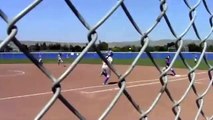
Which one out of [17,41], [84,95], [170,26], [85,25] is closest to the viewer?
[17,41]

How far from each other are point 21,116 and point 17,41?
849 cm

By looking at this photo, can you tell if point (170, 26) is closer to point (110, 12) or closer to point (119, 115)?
point (110, 12)

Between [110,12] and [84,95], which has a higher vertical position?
[110,12]

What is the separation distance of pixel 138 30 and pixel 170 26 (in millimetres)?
224

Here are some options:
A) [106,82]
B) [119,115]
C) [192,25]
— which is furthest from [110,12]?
[106,82]

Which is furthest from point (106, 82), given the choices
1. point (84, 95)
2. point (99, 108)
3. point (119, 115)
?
point (119, 115)

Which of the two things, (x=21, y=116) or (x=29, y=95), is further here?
(x=29, y=95)

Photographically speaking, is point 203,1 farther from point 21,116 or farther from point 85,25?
point 21,116

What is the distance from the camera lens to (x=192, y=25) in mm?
1657

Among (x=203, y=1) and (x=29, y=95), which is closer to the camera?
(x=203, y=1)

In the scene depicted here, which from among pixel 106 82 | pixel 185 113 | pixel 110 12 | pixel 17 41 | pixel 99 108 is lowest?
pixel 106 82

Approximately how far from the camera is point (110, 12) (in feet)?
3.79

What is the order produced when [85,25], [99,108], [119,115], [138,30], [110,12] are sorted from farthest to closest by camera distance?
1. [99,108]
2. [119,115]
3. [138,30]
4. [110,12]
5. [85,25]

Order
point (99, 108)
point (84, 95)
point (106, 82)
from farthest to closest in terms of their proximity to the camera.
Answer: point (106, 82) < point (84, 95) < point (99, 108)
